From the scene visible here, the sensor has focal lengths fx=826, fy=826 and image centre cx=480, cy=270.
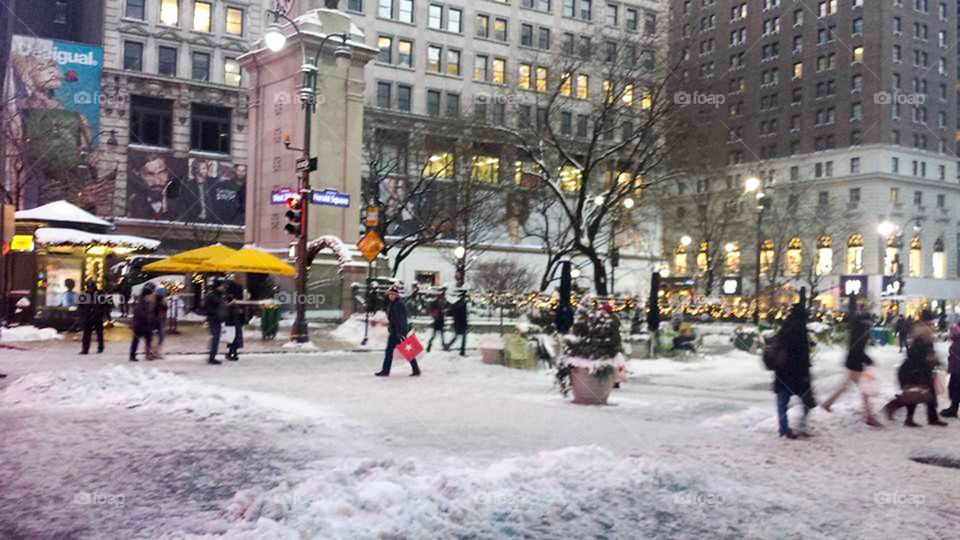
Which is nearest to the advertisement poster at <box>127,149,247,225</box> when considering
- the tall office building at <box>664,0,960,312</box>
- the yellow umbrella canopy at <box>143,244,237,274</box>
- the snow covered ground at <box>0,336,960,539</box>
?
the yellow umbrella canopy at <box>143,244,237,274</box>

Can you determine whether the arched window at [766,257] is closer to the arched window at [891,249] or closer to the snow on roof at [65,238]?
the arched window at [891,249]

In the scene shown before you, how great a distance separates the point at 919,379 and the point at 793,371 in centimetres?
305

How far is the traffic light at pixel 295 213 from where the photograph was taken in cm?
2219

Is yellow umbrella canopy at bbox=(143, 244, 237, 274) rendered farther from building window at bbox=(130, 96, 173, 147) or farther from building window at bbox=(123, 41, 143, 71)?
building window at bbox=(123, 41, 143, 71)

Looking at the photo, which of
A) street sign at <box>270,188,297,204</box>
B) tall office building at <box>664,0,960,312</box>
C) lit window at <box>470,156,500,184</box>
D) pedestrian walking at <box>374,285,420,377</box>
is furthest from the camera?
tall office building at <box>664,0,960,312</box>

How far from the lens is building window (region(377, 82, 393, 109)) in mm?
60375

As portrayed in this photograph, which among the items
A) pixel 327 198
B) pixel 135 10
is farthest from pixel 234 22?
pixel 327 198

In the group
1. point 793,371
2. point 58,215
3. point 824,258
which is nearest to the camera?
point 793,371

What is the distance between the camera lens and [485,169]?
46.5 metres

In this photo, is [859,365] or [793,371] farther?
[859,365]

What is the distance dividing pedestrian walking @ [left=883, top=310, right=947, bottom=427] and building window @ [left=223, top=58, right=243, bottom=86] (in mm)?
53200

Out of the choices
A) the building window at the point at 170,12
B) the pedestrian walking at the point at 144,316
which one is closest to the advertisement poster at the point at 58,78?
the building window at the point at 170,12

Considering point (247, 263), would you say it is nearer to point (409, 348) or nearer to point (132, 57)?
point (409, 348)

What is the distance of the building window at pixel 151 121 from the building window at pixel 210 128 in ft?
5.07
